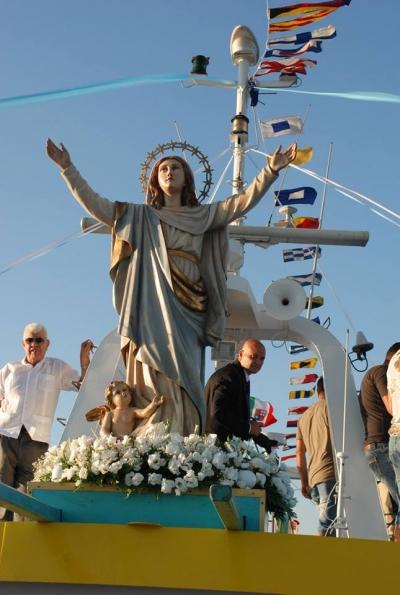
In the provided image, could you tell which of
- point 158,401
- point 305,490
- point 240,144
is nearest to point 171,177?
point 158,401

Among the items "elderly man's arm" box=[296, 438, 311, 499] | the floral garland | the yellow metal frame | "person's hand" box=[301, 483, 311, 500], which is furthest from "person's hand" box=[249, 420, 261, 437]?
the yellow metal frame

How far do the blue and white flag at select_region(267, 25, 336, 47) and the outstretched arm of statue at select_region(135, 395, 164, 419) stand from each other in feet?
34.4

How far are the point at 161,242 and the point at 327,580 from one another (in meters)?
2.73

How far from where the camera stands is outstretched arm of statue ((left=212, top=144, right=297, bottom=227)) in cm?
617

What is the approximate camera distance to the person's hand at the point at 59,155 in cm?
614

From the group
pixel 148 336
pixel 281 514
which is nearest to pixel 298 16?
pixel 148 336

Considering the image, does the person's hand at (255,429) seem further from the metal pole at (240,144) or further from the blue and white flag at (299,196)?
the blue and white flag at (299,196)

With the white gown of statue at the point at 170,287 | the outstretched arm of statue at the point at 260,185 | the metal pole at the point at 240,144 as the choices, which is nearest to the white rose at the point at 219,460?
the white gown of statue at the point at 170,287

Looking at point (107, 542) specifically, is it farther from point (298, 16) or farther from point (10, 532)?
point (298, 16)

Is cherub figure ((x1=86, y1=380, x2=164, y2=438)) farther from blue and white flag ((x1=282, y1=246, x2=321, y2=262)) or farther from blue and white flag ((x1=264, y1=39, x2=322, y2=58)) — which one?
blue and white flag ((x1=282, y1=246, x2=321, y2=262))

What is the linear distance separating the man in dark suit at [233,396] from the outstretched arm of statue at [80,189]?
136cm

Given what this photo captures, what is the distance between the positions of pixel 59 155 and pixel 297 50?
31.0 ft

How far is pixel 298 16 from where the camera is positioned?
579 inches

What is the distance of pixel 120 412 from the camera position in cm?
562
